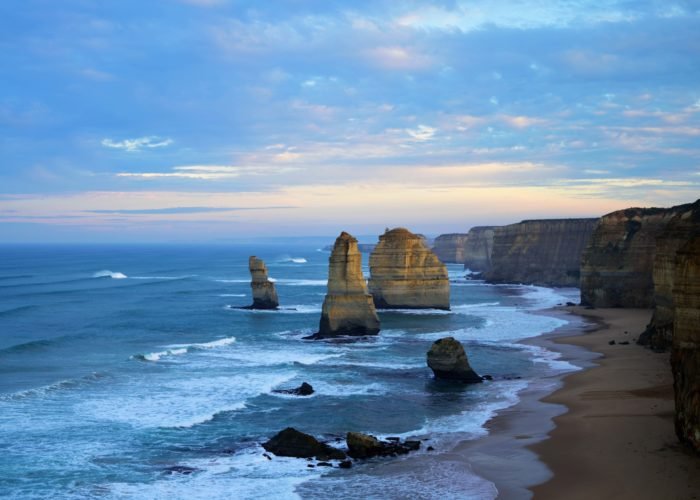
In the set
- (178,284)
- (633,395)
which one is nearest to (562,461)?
(633,395)

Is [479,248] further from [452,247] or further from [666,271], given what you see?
[666,271]

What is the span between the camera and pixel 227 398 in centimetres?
3300

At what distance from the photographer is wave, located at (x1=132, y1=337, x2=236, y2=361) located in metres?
43.4

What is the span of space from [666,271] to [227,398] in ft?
74.6

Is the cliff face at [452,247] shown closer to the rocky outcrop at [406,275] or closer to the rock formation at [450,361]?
the rocky outcrop at [406,275]

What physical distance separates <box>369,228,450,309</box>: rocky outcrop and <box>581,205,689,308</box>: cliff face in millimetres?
13079

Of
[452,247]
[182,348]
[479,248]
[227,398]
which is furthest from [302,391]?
[452,247]

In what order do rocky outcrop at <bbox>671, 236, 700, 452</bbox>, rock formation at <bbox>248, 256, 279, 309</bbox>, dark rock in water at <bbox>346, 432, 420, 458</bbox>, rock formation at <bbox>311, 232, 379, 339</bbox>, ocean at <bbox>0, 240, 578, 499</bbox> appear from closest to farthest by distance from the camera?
rocky outcrop at <bbox>671, 236, 700, 452</bbox> < ocean at <bbox>0, 240, 578, 499</bbox> < dark rock in water at <bbox>346, 432, 420, 458</bbox> < rock formation at <bbox>311, 232, 379, 339</bbox> < rock formation at <bbox>248, 256, 279, 309</bbox>

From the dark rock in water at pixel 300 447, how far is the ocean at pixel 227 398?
0.57 metres

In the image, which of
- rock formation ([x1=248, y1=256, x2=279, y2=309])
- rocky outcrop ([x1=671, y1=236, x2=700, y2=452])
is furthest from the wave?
rocky outcrop ([x1=671, y1=236, x2=700, y2=452])

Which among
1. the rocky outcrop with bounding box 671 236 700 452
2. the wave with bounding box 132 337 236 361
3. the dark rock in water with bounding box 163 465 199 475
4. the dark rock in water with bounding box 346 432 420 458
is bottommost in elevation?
the dark rock in water with bounding box 163 465 199 475

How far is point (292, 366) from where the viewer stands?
41125 mm

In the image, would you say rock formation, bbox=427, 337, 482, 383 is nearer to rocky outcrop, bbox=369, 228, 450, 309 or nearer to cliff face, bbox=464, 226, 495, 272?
rocky outcrop, bbox=369, 228, 450, 309

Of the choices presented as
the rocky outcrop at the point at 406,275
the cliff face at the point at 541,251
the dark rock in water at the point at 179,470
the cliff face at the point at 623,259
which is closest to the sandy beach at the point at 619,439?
the dark rock in water at the point at 179,470
